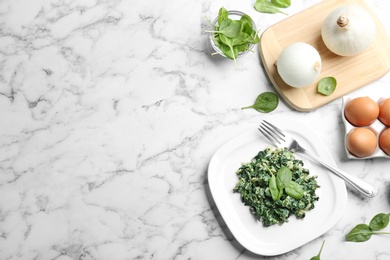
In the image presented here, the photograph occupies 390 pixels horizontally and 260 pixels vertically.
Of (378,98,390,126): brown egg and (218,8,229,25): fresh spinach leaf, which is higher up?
(218,8,229,25): fresh spinach leaf

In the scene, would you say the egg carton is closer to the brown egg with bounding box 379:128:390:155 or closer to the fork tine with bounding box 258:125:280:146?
the brown egg with bounding box 379:128:390:155

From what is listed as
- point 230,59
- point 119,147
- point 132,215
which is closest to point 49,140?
point 119,147

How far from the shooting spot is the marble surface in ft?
5.12

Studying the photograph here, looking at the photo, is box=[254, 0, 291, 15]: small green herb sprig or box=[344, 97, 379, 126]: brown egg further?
box=[254, 0, 291, 15]: small green herb sprig

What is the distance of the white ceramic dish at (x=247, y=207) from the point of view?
4.93 feet

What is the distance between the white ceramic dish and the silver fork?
0.02 m

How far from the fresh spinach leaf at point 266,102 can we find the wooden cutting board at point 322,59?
25mm

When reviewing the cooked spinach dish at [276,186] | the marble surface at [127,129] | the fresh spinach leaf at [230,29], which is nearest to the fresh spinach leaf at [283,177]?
the cooked spinach dish at [276,186]

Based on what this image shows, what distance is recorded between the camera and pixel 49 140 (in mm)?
1574

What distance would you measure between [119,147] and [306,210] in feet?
1.85

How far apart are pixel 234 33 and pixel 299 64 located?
20 centimetres

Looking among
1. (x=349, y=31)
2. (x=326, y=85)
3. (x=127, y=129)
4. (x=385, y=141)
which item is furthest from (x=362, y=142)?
(x=127, y=129)

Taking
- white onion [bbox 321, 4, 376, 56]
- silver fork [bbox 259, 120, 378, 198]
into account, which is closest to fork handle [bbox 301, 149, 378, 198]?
silver fork [bbox 259, 120, 378, 198]

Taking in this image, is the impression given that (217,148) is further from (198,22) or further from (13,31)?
(13,31)
